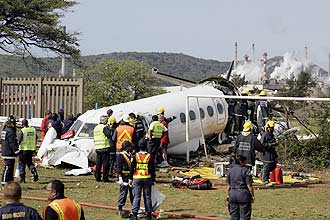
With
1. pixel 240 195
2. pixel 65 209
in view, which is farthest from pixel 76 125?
pixel 65 209

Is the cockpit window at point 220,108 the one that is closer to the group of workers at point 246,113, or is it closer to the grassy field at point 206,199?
the group of workers at point 246,113

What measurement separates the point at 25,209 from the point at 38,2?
32.6 m

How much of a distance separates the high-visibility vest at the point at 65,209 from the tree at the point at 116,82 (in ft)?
127

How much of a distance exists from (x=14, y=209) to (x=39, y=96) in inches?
985

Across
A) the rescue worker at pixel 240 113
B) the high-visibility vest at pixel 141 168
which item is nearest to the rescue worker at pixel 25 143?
the high-visibility vest at pixel 141 168

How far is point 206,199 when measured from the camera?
1755 centimetres

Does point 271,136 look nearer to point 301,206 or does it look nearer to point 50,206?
point 301,206

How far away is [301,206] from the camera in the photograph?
16.8m

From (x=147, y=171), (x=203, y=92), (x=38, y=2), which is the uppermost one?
(x=38, y=2)

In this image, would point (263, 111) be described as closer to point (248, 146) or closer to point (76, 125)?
point (76, 125)

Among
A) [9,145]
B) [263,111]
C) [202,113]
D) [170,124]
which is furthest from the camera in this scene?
[202,113]

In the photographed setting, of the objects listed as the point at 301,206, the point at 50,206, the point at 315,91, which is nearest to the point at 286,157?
the point at 301,206

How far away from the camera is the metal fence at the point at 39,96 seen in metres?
31.0

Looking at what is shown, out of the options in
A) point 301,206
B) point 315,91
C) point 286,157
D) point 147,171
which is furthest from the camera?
point 315,91
